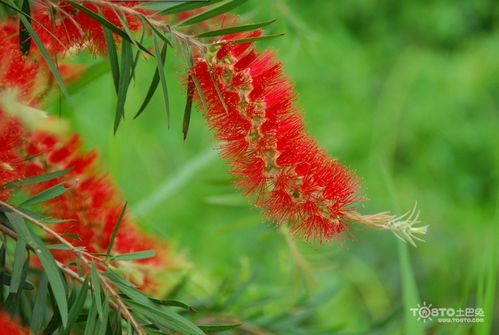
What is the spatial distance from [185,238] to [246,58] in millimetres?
953

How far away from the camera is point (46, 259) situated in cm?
30

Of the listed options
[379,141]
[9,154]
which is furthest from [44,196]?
[379,141]

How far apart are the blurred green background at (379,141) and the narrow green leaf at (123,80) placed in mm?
712

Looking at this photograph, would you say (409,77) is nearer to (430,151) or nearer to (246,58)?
(430,151)

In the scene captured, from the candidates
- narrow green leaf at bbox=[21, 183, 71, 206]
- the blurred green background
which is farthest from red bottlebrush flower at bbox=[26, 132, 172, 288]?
the blurred green background

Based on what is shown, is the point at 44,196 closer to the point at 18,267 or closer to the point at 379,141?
the point at 18,267

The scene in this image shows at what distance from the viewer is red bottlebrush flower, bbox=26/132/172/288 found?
1.21 feet

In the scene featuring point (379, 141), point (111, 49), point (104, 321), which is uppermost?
point (379, 141)

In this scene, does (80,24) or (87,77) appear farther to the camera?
(87,77)

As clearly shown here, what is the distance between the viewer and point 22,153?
0.35m

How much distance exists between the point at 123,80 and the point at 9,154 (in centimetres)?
6

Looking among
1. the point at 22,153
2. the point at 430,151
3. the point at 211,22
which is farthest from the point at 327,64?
the point at 22,153

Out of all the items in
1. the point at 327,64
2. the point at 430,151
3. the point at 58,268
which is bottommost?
the point at 58,268

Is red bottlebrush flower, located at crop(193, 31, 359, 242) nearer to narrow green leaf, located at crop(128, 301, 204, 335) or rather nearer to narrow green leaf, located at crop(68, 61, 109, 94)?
narrow green leaf, located at crop(128, 301, 204, 335)
